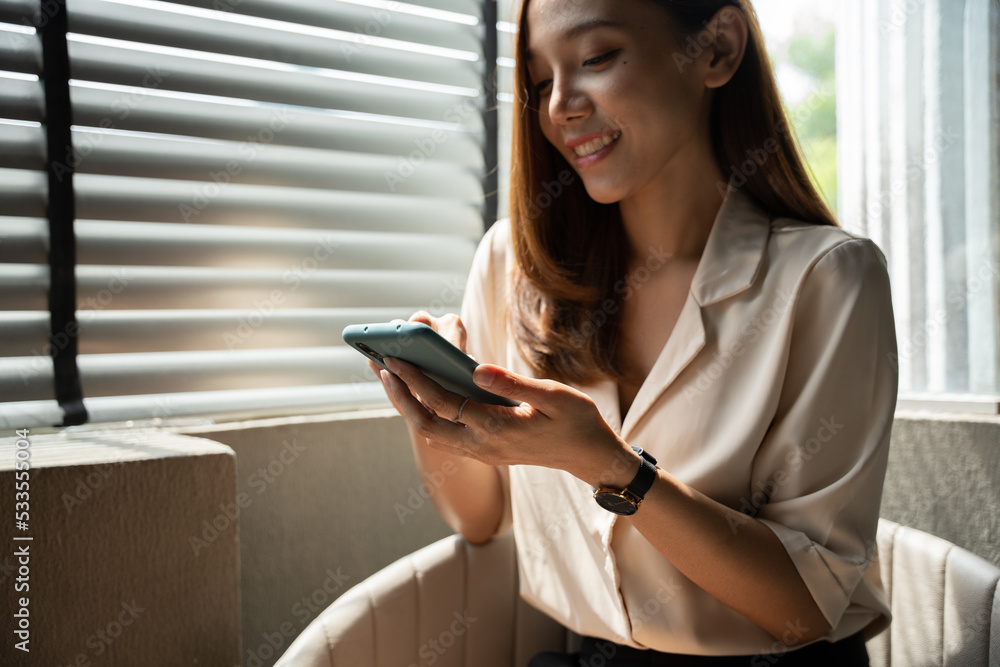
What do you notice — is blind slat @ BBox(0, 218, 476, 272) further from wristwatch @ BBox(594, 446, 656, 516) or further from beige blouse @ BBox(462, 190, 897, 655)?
wristwatch @ BBox(594, 446, 656, 516)

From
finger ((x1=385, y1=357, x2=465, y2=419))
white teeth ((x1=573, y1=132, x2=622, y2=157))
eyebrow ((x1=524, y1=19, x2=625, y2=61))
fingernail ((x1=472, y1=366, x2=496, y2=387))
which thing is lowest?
finger ((x1=385, y1=357, x2=465, y2=419))

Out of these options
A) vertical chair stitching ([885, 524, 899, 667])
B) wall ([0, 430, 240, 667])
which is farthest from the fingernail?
vertical chair stitching ([885, 524, 899, 667])

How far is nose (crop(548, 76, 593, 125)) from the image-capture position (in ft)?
4.04

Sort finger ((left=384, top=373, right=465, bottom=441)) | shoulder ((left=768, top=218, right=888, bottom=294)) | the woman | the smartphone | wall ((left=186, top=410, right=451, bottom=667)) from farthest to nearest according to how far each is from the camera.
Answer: wall ((left=186, top=410, right=451, bottom=667))
shoulder ((left=768, top=218, right=888, bottom=294))
the woman
finger ((left=384, top=373, right=465, bottom=441))
the smartphone

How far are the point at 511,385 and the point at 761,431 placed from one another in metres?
0.53

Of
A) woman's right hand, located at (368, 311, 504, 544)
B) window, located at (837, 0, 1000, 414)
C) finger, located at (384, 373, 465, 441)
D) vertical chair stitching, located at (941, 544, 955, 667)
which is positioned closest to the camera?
finger, located at (384, 373, 465, 441)

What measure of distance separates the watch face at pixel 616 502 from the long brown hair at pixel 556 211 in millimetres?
332

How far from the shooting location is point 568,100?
1.24m

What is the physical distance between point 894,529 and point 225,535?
1.27 metres

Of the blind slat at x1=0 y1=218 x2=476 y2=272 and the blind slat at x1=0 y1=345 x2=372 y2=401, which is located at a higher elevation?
the blind slat at x1=0 y1=218 x2=476 y2=272

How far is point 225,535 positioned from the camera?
1.14m

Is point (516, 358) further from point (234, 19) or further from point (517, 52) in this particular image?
point (234, 19)

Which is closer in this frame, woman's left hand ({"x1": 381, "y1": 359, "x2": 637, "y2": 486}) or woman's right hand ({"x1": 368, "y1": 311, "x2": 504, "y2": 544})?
woman's left hand ({"x1": 381, "y1": 359, "x2": 637, "y2": 486})

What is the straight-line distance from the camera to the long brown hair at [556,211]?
1.34 metres
